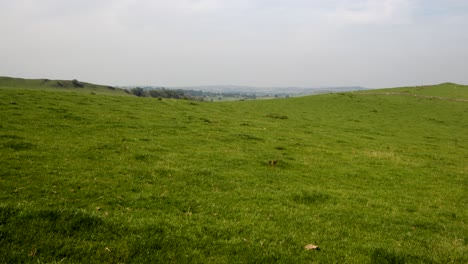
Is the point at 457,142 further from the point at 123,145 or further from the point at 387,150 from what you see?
the point at 123,145

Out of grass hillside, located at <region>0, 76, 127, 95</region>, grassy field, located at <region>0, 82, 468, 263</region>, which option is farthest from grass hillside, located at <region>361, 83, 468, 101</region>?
grass hillside, located at <region>0, 76, 127, 95</region>

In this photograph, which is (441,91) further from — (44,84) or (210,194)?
(44,84)

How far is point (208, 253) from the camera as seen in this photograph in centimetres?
877

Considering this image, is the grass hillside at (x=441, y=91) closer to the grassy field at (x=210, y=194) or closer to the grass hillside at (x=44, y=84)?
the grassy field at (x=210, y=194)

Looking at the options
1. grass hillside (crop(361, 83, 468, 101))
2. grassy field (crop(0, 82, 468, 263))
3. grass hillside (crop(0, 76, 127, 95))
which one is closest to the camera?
grassy field (crop(0, 82, 468, 263))

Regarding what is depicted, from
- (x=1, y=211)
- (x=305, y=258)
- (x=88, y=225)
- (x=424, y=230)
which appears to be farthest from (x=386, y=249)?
(x=1, y=211)

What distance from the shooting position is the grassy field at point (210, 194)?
8.77 metres

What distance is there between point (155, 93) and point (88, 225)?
13027 centimetres

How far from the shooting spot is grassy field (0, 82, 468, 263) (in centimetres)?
877

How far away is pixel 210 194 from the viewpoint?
Answer: 44.0ft

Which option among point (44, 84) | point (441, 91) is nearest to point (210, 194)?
point (441, 91)

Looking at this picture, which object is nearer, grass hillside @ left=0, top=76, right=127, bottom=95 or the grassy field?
the grassy field

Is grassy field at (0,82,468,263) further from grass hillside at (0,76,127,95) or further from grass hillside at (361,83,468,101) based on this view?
grass hillside at (0,76,127,95)

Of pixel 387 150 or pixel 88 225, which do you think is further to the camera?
pixel 387 150
